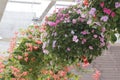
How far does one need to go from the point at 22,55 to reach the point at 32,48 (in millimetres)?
143

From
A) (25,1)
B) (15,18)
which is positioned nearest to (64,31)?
(25,1)

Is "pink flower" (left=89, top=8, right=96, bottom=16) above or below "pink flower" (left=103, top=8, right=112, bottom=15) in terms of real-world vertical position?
below

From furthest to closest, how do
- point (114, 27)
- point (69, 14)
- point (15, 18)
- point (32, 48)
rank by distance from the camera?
point (15, 18) → point (32, 48) → point (69, 14) → point (114, 27)

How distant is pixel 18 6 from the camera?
5.43 meters

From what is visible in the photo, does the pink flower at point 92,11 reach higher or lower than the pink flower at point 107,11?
lower

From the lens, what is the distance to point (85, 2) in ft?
6.52

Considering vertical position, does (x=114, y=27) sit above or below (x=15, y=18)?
above

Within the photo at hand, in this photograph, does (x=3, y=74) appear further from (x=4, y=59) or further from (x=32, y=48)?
(x=32, y=48)

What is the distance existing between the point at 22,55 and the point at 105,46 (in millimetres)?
1384

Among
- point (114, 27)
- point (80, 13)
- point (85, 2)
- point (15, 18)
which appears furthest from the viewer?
point (15, 18)

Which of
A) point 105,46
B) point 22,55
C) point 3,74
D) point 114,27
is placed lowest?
point 3,74

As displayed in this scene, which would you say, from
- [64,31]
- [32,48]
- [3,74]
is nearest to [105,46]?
[64,31]

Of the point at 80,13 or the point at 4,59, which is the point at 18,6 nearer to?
the point at 4,59

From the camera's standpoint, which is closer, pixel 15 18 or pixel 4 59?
pixel 4 59
